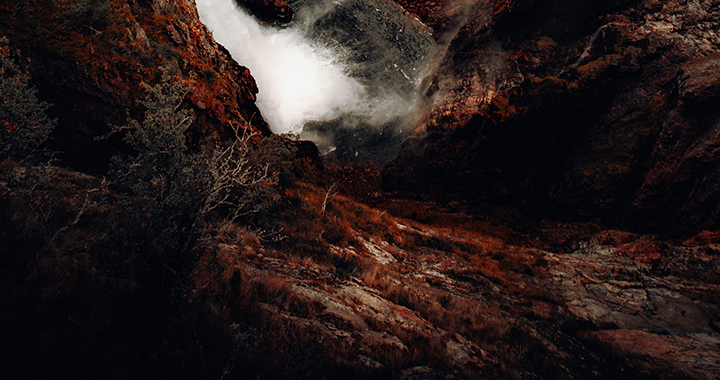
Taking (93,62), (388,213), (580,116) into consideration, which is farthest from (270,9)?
(580,116)

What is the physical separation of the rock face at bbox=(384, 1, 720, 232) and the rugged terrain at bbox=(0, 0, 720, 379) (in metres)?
0.11

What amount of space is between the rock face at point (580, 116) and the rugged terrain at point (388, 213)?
0.11 metres

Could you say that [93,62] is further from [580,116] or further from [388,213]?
[580,116]

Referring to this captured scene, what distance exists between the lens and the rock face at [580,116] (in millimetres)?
12367

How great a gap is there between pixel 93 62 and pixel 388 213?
615 inches

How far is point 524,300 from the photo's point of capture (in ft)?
30.7

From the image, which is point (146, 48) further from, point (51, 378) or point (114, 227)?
point (51, 378)

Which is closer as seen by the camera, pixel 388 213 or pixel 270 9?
pixel 388 213

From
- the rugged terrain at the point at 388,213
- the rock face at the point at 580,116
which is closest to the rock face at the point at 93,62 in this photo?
the rugged terrain at the point at 388,213

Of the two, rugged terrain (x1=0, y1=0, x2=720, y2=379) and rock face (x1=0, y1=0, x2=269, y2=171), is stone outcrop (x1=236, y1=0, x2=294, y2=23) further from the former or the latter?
rock face (x1=0, y1=0, x2=269, y2=171)

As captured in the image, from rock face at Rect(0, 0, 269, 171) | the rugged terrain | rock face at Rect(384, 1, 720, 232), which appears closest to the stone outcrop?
the rugged terrain

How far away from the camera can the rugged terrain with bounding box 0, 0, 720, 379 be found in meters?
3.07

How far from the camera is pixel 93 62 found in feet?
25.7

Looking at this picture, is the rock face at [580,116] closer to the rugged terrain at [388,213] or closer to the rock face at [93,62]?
the rugged terrain at [388,213]
